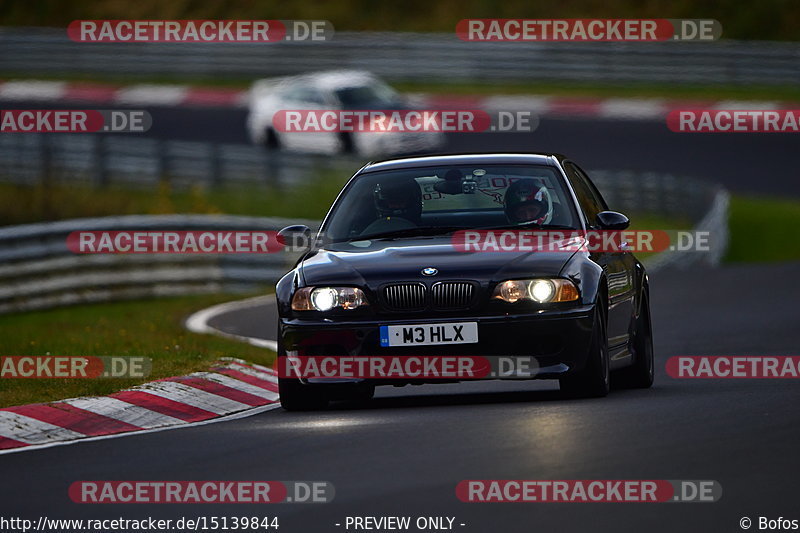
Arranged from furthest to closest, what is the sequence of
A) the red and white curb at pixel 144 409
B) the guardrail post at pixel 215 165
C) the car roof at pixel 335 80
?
the car roof at pixel 335 80, the guardrail post at pixel 215 165, the red and white curb at pixel 144 409

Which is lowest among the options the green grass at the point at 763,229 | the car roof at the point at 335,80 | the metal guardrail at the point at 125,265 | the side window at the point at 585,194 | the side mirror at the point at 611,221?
the side mirror at the point at 611,221

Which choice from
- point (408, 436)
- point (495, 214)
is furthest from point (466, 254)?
point (408, 436)

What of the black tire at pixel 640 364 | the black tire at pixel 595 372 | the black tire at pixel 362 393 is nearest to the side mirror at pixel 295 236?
the black tire at pixel 362 393

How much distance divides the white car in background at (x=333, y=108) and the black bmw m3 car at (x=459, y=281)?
25.5 meters

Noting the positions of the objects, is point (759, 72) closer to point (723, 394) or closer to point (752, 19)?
point (752, 19)

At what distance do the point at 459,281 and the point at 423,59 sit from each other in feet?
112

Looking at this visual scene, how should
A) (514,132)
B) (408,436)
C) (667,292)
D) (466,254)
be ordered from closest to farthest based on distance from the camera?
(408,436) < (466,254) < (667,292) < (514,132)

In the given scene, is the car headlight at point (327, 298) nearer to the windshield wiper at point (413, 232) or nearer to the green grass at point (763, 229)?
the windshield wiper at point (413, 232)

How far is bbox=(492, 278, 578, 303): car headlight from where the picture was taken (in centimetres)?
1054

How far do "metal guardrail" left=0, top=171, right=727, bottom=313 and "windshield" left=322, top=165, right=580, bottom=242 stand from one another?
11472 millimetres

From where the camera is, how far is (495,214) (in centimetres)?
1143

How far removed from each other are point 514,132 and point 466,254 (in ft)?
94.5

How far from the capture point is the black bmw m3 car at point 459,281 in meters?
10.5

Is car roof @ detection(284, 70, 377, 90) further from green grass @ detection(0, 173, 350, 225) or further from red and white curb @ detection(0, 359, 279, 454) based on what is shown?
red and white curb @ detection(0, 359, 279, 454)
